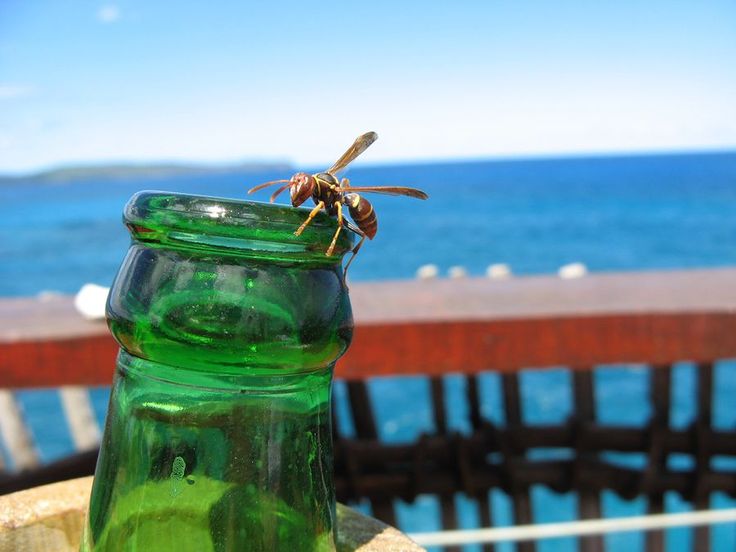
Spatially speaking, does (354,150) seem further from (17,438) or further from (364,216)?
(17,438)

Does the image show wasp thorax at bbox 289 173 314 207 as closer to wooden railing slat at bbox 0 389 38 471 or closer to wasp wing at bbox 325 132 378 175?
wasp wing at bbox 325 132 378 175

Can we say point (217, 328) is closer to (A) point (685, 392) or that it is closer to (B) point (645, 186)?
(A) point (685, 392)

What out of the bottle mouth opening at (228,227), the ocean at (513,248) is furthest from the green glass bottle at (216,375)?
the ocean at (513,248)

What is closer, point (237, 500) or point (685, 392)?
point (237, 500)

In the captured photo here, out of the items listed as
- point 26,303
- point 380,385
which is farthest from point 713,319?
Result: point 380,385

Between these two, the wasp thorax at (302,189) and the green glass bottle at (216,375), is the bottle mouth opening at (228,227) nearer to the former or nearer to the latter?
the green glass bottle at (216,375)

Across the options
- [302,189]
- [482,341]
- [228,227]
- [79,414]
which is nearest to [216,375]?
[228,227]
